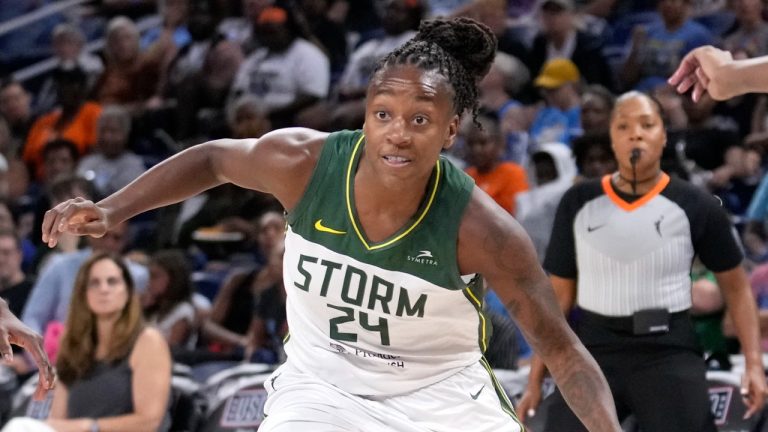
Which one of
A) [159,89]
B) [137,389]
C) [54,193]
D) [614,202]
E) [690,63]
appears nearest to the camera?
[690,63]

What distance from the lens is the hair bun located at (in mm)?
3887

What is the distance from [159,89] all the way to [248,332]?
12.0 feet

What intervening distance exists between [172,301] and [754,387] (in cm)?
368

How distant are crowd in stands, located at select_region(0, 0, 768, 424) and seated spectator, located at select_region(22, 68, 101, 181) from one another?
0.06 feet

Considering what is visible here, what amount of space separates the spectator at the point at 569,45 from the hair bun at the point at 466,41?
205 inches

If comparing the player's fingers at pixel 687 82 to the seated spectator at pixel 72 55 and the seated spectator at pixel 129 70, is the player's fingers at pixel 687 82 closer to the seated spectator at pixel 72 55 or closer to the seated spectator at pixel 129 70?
the seated spectator at pixel 129 70

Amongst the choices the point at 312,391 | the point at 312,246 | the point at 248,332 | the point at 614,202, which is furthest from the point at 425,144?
the point at 248,332

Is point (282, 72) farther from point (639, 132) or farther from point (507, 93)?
point (639, 132)

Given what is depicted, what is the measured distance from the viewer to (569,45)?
910 cm

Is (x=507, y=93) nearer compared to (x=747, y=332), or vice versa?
(x=747, y=332)

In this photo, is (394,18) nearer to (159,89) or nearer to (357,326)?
(159,89)

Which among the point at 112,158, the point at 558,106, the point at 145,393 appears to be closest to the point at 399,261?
the point at 145,393

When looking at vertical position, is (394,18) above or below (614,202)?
above

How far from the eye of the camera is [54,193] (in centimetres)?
874
